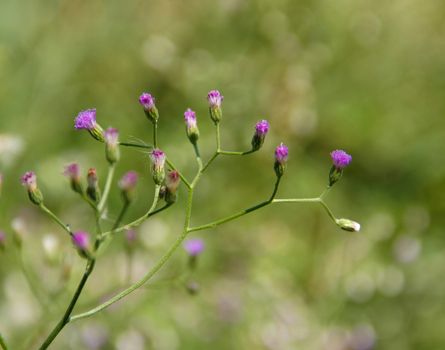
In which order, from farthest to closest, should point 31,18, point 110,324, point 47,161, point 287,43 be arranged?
point 31,18 → point 287,43 → point 47,161 → point 110,324

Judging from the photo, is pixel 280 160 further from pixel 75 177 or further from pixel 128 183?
pixel 75 177

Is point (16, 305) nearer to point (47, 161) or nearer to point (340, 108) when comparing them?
point (47, 161)

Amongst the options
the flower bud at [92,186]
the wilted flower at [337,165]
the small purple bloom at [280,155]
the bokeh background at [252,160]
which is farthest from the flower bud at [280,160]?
the bokeh background at [252,160]

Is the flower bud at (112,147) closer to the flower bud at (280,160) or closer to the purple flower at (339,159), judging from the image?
the flower bud at (280,160)

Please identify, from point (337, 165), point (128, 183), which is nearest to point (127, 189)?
point (128, 183)

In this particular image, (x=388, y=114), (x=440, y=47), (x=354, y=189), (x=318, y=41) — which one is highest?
(x=318, y=41)

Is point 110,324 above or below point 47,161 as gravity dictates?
below

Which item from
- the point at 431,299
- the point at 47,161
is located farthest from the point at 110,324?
the point at 431,299
